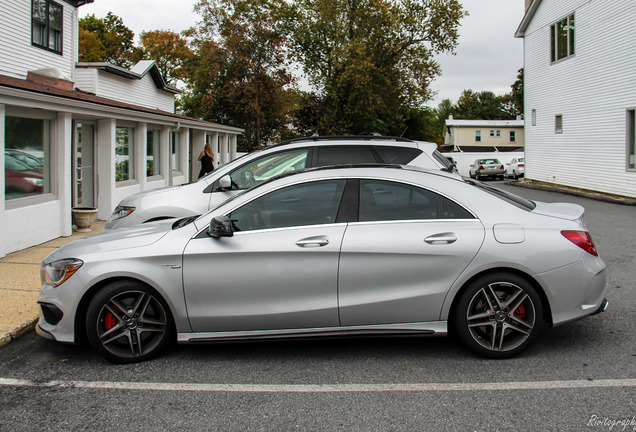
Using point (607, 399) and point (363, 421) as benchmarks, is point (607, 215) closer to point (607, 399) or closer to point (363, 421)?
point (607, 399)

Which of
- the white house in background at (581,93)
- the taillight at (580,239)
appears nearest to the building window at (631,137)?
the white house in background at (581,93)

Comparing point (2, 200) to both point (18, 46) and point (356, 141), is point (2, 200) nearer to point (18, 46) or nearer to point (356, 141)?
point (356, 141)

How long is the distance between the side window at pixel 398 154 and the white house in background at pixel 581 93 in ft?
44.9

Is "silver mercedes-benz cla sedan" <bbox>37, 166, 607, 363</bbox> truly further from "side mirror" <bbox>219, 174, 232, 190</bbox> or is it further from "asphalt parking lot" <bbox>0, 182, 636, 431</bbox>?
"side mirror" <bbox>219, 174, 232, 190</bbox>

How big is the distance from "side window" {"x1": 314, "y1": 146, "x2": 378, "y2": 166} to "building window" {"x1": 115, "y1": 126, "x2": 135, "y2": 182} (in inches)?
349

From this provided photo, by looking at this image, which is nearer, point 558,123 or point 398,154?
point 398,154

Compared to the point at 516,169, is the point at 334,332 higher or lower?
lower

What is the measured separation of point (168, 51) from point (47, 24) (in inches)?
1716

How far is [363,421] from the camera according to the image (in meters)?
3.50

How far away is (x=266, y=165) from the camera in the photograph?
26.5 ft

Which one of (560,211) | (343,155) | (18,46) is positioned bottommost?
(560,211)

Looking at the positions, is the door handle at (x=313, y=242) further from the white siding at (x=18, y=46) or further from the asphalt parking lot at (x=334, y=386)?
the white siding at (x=18, y=46)

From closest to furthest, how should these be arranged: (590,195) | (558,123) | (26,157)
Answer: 1. (26,157)
2. (590,195)
3. (558,123)

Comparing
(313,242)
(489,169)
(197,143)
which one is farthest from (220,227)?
(489,169)
